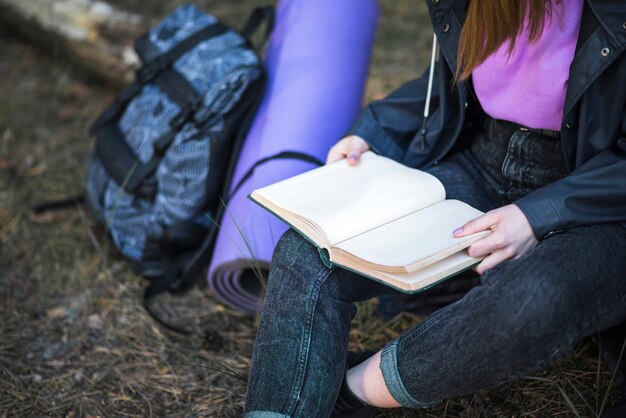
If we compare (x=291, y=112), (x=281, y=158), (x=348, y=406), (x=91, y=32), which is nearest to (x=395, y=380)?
(x=348, y=406)

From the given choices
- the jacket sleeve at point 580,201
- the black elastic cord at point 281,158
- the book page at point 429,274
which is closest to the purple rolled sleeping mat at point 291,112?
the black elastic cord at point 281,158

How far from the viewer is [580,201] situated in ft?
4.79

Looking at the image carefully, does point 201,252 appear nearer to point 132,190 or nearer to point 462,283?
point 132,190

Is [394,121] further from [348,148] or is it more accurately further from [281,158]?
[281,158]

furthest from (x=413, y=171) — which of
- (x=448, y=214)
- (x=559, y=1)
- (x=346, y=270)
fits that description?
(x=559, y=1)

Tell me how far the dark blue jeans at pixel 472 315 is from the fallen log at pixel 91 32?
205cm

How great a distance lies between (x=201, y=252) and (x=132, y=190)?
35cm

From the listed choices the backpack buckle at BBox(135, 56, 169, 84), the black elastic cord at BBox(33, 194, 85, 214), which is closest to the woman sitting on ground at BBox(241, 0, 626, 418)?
the backpack buckle at BBox(135, 56, 169, 84)

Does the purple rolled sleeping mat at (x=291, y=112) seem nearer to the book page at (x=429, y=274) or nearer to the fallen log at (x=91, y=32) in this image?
the book page at (x=429, y=274)

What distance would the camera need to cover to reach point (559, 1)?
1519mm

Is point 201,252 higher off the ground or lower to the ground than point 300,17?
lower

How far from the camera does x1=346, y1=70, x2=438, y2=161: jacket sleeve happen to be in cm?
196

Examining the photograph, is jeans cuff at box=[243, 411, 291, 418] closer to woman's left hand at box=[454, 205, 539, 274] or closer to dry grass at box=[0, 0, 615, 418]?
dry grass at box=[0, 0, 615, 418]

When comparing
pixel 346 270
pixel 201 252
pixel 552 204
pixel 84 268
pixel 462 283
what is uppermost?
pixel 552 204
